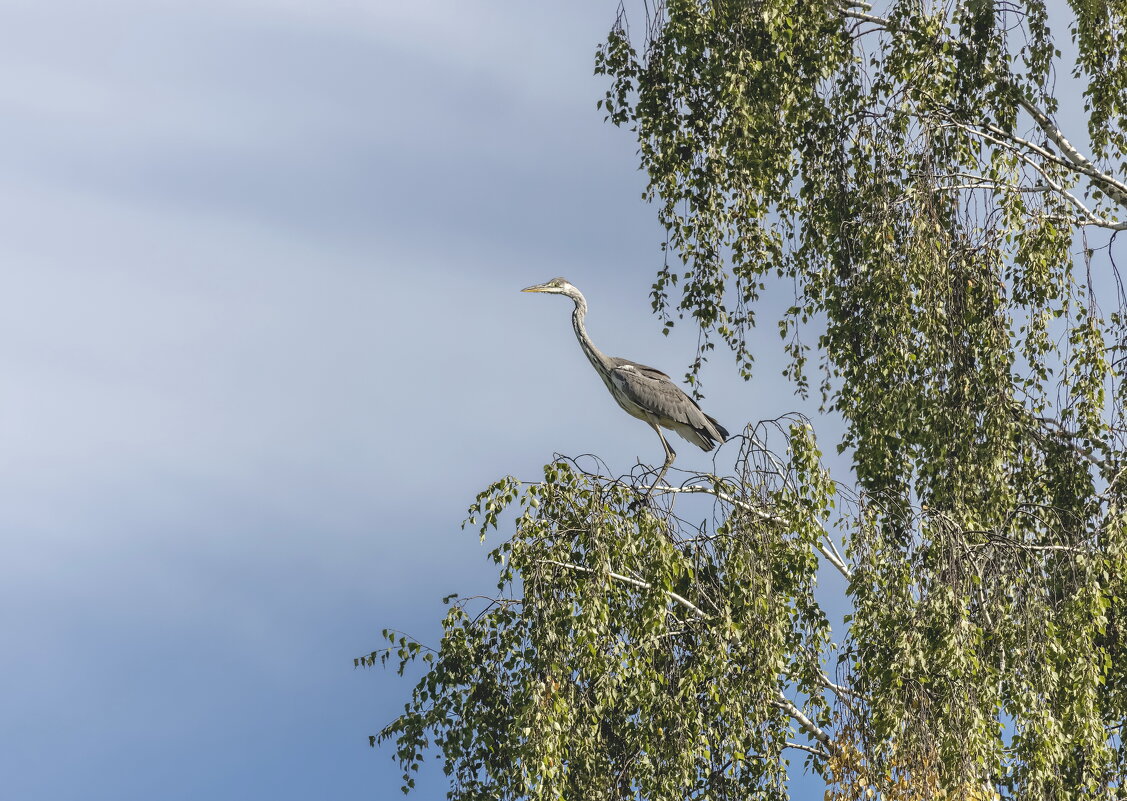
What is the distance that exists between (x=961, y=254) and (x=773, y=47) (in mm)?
1954

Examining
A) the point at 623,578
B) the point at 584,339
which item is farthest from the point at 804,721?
the point at 584,339

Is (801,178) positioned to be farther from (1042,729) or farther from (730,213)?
(1042,729)

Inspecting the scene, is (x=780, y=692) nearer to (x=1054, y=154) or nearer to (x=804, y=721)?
(x=804, y=721)

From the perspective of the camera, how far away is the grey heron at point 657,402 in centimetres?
1146

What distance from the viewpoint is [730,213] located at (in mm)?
10773

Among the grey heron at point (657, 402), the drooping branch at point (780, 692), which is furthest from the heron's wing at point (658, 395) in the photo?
the drooping branch at point (780, 692)

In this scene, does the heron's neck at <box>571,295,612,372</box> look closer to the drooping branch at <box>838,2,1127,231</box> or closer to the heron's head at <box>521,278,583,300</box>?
the heron's head at <box>521,278,583,300</box>

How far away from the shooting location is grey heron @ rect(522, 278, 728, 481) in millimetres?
11461

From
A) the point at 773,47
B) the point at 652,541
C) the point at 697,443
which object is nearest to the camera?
the point at 652,541

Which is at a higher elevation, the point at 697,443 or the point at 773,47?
the point at 773,47

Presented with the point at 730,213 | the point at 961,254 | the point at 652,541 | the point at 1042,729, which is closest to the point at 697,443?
the point at 730,213

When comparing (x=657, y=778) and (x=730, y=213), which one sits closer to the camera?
(x=657, y=778)

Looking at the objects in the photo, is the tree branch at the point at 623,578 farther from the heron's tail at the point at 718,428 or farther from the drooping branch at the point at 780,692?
the heron's tail at the point at 718,428

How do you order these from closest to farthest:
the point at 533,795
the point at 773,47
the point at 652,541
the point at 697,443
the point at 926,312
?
1. the point at 533,795
2. the point at 652,541
3. the point at 926,312
4. the point at 773,47
5. the point at 697,443
